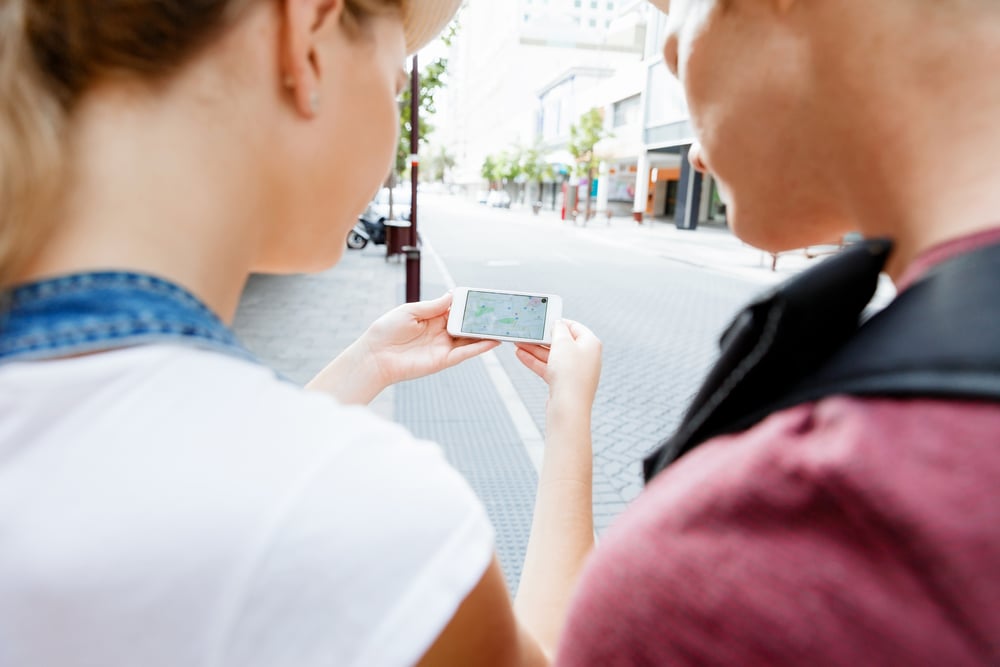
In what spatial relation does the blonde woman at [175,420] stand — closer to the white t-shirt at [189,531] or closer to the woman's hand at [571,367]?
the white t-shirt at [189,531]

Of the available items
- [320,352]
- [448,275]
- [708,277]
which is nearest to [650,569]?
[320,352]

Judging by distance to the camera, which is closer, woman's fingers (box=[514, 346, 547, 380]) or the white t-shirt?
the white t-shirt

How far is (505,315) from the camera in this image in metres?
2.13

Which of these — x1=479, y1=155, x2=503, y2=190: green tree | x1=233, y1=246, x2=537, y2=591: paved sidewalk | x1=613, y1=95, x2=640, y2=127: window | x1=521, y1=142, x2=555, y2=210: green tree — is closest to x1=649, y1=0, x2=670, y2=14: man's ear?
x1=233, y1=246, x2=537, y2=591: paved sidewalk

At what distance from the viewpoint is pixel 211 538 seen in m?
0.55

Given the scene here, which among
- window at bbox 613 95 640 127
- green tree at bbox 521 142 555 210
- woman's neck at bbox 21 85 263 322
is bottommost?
woman's neck at bbox 21 85 263 322

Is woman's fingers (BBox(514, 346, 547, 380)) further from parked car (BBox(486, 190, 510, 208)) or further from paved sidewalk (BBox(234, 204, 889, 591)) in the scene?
parked car (BBox(486, 190, 510, 208))

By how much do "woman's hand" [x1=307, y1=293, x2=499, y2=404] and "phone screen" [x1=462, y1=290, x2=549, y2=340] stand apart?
0.09m

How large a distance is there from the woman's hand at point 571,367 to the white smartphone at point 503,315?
0.14 m

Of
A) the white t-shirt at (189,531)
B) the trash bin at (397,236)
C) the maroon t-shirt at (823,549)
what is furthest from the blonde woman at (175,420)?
the trash bin at (397,236)

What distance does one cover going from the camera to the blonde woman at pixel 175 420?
1.83 feet

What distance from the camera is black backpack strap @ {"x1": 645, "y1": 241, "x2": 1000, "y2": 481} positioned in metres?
0.51

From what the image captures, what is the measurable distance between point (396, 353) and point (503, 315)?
0.53m

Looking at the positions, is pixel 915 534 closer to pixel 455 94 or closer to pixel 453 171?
pixel 453 171
